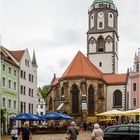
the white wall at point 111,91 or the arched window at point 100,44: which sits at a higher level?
the arched window at point 100,44

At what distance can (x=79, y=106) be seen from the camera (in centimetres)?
7169

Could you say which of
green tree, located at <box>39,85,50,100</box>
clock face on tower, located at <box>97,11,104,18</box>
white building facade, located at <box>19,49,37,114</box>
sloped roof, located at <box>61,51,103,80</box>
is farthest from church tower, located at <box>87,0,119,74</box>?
green tree, located at <box>39,85,50,100</box>

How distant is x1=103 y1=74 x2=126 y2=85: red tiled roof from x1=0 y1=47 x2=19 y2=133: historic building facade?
84.1ft

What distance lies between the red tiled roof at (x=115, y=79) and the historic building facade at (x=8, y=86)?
2562cm

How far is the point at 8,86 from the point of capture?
56062 mm

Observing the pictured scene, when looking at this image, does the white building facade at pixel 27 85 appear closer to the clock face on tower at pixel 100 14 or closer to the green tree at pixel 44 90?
the clock face on tower at pixel 100 14

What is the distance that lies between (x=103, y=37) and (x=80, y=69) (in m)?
15.0

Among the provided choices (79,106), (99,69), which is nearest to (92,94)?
(79,106)

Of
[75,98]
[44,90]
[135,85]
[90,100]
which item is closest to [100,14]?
[90,100]

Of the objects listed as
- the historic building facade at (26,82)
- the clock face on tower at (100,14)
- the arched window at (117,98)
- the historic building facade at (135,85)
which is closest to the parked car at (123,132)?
the historic building facade at (26,82)

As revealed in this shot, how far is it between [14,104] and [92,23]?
3662 centimetres

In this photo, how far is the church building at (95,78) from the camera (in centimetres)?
7231

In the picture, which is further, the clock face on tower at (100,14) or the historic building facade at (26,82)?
the clock face on tower at (100,14)

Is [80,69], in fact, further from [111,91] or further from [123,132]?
[123,132]
